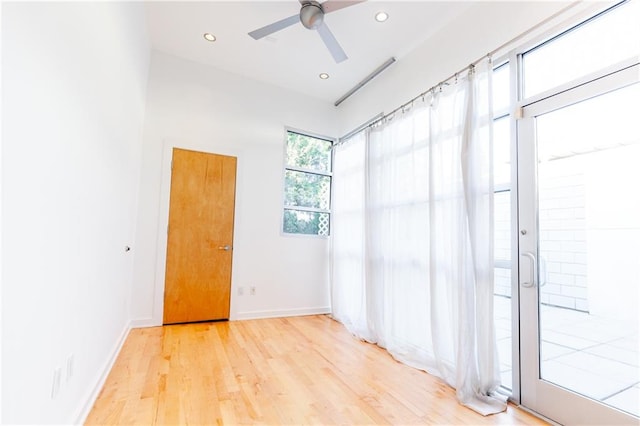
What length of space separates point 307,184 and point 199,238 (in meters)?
1.73

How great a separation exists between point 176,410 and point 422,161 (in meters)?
2.71

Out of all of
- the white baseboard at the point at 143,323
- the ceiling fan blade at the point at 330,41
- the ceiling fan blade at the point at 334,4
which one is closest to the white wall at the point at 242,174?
the white baseboard at the point at 143,323

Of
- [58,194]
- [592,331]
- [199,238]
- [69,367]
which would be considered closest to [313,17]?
[58,194]

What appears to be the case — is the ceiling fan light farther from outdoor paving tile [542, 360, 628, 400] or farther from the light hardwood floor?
outdoor paving tile [542, 360, 628, 400]

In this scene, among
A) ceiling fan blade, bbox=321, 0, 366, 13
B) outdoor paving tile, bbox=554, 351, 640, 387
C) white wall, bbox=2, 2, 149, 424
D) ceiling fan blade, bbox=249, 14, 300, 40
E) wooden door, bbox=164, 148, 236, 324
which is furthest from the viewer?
wooden door, bbox=164, 148, 236, 324

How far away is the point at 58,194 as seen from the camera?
128 cm

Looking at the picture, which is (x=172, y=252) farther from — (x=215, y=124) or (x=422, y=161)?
(x=422, y=161)

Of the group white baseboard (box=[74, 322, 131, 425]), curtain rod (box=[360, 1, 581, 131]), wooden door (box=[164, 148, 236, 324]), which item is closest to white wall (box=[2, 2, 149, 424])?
white baseboard (box=[74, 322, 131, 425])

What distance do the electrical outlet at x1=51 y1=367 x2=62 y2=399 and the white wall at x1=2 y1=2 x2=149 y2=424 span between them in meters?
0.03

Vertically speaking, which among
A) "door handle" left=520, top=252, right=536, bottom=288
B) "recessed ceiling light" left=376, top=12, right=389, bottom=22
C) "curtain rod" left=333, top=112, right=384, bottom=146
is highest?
"recessed ceiling light" left=376, top=12, right=389, bottom=22

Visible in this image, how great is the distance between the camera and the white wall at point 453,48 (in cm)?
217

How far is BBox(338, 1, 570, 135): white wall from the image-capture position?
7.12 feet

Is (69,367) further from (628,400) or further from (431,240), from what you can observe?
(628,400)

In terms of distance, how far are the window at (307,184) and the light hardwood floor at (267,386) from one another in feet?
5.67
